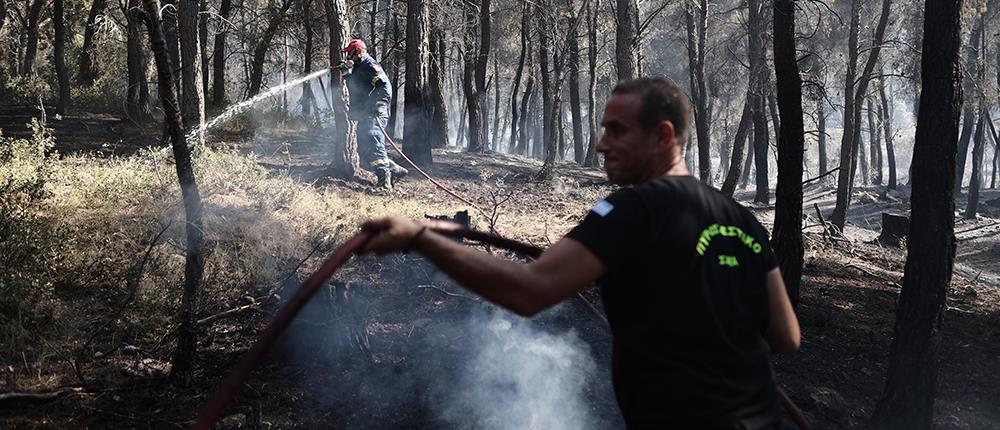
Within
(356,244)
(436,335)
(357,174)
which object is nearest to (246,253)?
(436,335)

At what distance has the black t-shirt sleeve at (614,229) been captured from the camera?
192cm

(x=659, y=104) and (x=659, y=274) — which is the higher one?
(x=659, y=104)

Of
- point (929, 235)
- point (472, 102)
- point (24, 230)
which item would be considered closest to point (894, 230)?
point (929, 235)

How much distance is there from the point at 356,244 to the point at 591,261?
65 centimetres

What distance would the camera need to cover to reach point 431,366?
6117 mm

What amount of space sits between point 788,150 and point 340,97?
6.47 m

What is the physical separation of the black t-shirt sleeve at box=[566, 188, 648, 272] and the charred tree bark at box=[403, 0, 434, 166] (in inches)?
447

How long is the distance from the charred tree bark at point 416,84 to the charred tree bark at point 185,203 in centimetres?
817

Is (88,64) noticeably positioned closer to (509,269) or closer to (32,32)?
(32,32)

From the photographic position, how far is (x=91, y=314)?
618 centimetres

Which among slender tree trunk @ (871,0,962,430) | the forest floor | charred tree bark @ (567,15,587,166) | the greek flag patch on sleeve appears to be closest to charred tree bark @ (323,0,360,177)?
the forest floor

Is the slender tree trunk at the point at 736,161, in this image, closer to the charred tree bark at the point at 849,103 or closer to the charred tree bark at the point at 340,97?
the charred tree bark at the point at 849,103

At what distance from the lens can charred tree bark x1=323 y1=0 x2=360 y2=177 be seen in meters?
10.7

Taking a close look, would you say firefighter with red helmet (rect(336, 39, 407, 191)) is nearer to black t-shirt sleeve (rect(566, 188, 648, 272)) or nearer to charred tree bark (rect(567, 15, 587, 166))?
black t-shirt sleeve (rect(566, 188, 648, 272))
